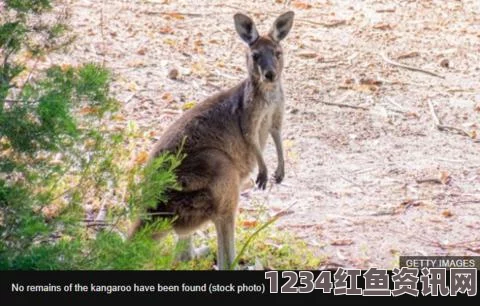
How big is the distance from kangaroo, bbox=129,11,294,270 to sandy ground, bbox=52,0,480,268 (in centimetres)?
61

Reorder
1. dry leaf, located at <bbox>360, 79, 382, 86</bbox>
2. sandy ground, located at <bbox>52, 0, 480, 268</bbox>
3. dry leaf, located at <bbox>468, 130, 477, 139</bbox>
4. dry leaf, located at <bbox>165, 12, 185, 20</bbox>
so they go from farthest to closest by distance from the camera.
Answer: dry leaf, located at <bbox>165, 12, 185, 20</bbox>
dry leaf, located at <bbox>360, 79, 382, 86</bbox>
dry leaf, located at <bbox>468, 130, 477, 139</bbox>
sandy ground, located at <bbox>52, 0, 480, 268</bbox>

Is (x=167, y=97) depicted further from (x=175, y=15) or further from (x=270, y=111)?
(x=270, y=111)

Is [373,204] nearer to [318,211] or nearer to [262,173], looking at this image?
[318,211]

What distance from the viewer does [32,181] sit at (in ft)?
13.6

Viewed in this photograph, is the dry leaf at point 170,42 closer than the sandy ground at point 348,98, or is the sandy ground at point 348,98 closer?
the sandy ground at point 348,98

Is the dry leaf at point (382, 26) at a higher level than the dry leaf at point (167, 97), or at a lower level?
higher

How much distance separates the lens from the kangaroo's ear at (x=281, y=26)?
612 centimetres

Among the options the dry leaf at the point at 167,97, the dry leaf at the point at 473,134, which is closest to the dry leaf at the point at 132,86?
the dry leaf at the point at 167,97

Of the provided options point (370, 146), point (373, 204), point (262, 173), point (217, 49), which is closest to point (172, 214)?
point (262, 173)

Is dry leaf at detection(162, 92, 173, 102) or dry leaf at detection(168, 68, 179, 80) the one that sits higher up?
dry leaf at detection(168, 68, 179, 80)

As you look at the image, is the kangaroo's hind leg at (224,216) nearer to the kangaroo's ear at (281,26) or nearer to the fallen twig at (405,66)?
the kangaroo's ear at (281,26)

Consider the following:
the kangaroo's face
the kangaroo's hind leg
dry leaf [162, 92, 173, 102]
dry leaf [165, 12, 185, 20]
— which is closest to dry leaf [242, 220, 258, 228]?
the kangaroo's hind leg

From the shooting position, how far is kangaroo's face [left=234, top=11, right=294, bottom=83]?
5.93 m

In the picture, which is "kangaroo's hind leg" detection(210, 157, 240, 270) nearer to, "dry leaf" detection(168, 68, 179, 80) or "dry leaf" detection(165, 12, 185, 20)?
"dry leaf" detection(168, 68, 179, 80)
